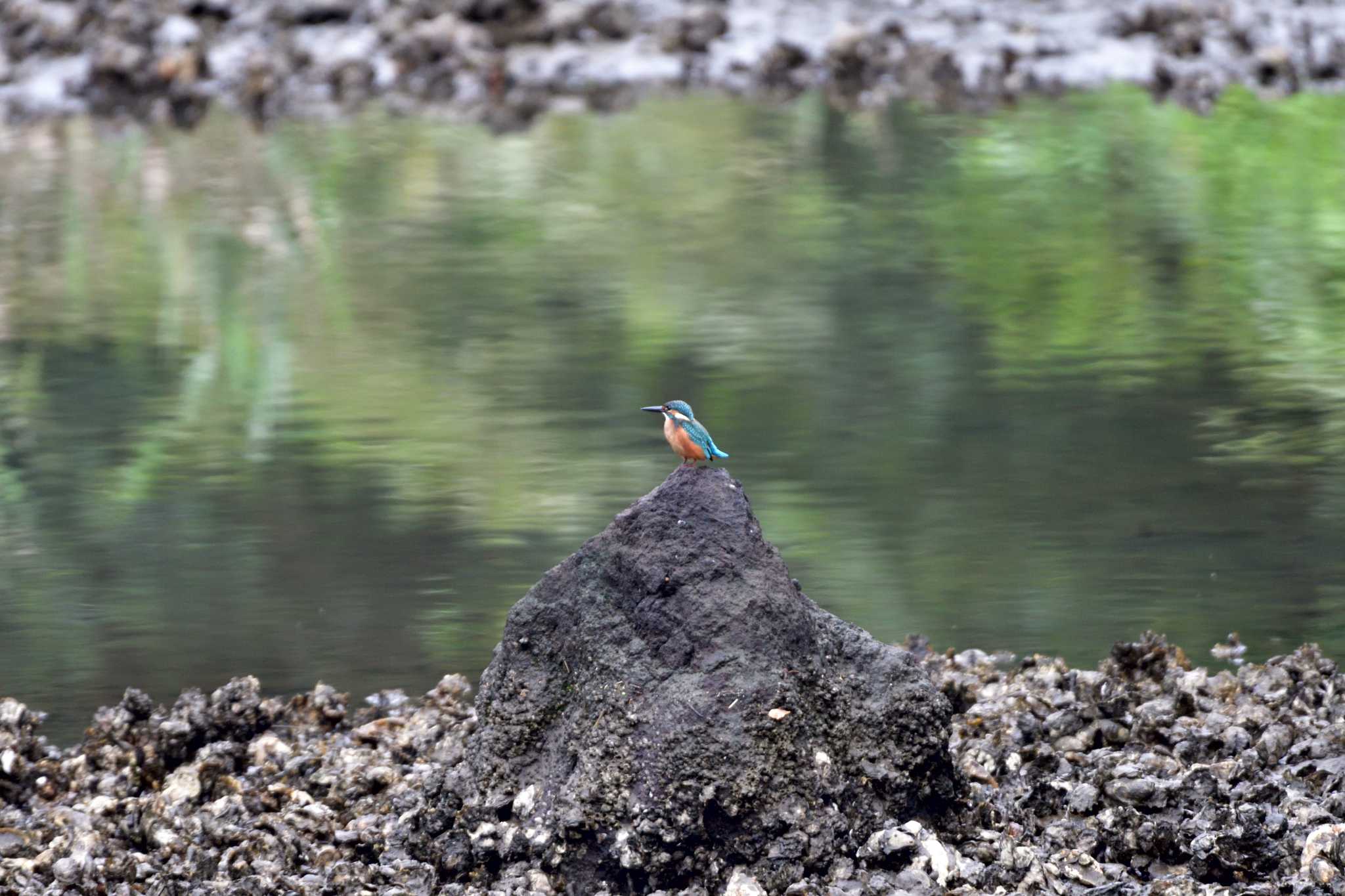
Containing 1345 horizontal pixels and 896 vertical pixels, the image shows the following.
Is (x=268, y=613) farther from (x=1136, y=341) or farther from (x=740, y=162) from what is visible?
(x=740, y=162)

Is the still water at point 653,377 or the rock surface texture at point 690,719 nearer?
the rock surface texture at point 690,719

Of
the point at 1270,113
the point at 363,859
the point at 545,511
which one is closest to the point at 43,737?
the point at 363,859

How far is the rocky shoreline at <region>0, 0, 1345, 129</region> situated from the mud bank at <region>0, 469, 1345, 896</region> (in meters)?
10.5

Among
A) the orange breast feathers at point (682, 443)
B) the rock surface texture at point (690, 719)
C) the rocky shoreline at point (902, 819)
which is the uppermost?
the orange breast feathers at point (682, 443)

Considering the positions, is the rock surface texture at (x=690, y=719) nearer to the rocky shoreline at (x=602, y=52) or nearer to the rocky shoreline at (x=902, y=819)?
the rocky shoreline at (x=902, y=819)

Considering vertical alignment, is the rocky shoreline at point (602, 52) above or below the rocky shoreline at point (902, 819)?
above

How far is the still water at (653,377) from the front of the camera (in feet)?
18.3

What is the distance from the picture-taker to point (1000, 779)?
403 cm

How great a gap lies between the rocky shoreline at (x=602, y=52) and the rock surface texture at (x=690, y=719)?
10.7 metres

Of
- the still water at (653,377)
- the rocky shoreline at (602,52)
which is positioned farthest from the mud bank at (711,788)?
the rocky shoreline at (602,52)

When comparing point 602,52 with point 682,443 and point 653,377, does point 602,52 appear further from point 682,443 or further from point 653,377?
point 682,443

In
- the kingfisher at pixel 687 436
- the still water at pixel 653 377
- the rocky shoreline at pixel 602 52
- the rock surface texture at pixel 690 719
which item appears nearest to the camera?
the rock surface texture at pixel 690 719

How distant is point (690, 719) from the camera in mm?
3559

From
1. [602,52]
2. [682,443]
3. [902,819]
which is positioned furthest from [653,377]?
[602,52]
